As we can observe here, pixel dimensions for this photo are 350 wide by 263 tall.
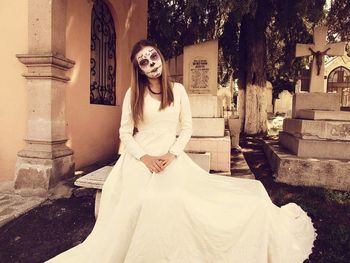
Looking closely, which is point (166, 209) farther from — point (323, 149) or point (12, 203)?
point (323, 149)

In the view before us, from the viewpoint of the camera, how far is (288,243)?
7.61 feet

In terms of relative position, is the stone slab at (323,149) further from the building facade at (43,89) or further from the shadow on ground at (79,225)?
the building facade at (43,89)

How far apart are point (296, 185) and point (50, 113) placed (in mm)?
3871

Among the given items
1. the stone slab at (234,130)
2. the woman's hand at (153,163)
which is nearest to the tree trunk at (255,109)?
the stone slab at (234,130)

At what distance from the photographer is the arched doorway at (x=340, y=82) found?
23.9m

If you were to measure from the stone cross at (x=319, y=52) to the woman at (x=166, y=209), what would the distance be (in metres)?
4.14

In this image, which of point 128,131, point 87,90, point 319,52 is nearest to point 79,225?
point 128,131

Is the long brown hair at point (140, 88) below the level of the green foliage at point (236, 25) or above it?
below

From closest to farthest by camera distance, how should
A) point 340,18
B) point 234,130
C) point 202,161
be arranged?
1. point 202,161
2. point 234,130
3. point 340,18

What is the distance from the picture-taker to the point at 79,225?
3379 mm

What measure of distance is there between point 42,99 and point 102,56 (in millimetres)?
2284

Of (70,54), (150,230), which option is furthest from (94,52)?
(150,230)

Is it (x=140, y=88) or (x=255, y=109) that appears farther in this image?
(x=255, y=109)

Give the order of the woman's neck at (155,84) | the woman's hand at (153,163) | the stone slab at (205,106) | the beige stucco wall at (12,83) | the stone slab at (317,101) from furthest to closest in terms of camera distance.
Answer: the stone slab at (317,101), the stone slab at (205,106), the beige stucco wall at (12,83), the woman's neck at (155,84), the woman's hand at (153,163)
